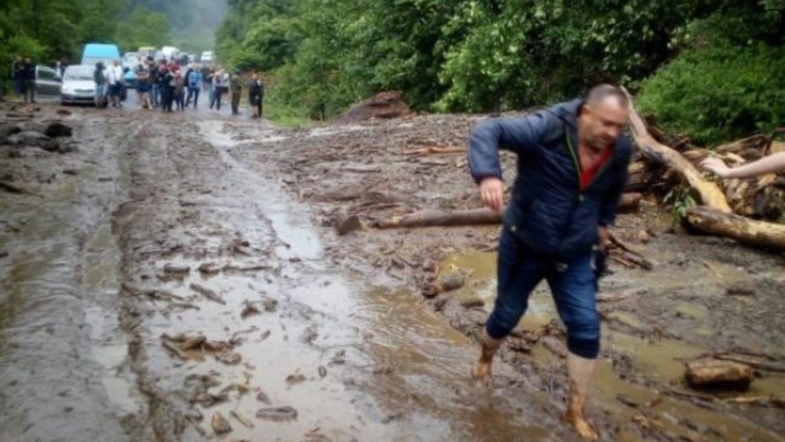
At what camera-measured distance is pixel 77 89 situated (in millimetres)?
25156

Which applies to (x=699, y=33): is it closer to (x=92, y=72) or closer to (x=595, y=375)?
(x=595, y=375)

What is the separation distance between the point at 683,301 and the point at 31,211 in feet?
22.7

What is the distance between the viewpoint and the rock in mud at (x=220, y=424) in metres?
3.65

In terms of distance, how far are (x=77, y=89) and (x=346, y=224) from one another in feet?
68.7

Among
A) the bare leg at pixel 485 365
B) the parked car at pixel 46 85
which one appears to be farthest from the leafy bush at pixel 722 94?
the parked car at pixel 46 85

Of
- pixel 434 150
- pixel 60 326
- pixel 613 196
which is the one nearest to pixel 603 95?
pixel 613 196

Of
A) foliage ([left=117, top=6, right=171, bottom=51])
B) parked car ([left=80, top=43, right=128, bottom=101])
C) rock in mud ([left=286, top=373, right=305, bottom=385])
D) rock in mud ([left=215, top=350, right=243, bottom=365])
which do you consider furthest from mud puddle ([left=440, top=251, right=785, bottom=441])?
foliage ([left=117, top=6, right=171, bottom=51])

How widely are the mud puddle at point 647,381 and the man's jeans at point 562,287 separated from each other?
60 cm

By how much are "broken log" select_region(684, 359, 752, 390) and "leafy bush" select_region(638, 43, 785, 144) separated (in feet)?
18.9

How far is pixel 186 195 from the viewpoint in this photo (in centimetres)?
923

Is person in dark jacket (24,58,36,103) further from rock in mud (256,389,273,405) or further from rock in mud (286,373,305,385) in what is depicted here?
rock in mud (256,389,273,405)

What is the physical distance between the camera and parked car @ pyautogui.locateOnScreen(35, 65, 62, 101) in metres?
26.9

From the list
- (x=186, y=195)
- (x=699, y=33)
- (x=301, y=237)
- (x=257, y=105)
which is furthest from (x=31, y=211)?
(x=257, y=105)

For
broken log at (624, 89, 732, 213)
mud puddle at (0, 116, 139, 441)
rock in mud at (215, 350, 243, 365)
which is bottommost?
mud puddle at (0, 116, 139, 441)
